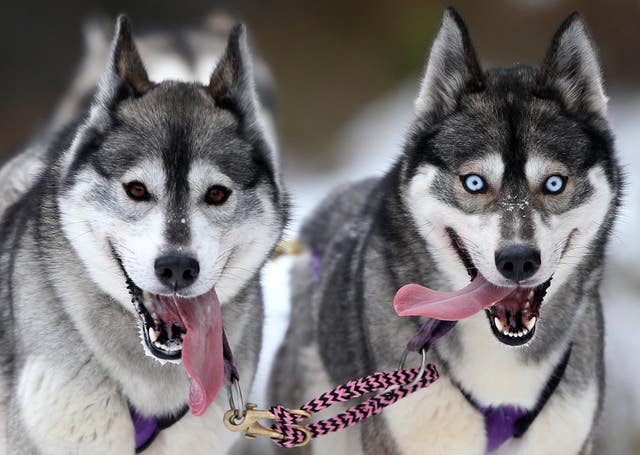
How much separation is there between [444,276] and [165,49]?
10.0 ft

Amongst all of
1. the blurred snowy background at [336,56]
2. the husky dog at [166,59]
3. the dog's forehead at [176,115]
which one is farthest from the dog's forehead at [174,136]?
the blurred snowy background at [336,56]

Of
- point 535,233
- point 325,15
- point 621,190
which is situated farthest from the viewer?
point 325,15

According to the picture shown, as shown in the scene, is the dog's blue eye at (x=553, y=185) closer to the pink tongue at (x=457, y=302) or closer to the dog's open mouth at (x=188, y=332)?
the pink tongue at (x=457, y=302)

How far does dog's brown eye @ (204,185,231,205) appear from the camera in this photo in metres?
1.93

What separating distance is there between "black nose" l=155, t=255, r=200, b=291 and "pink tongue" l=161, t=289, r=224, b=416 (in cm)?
12

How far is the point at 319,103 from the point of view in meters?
6.52

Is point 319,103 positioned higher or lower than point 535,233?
lower

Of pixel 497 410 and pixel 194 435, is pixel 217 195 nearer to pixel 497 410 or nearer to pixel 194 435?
pixel 194 435

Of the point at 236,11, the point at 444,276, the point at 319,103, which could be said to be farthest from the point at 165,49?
the point at 444,276

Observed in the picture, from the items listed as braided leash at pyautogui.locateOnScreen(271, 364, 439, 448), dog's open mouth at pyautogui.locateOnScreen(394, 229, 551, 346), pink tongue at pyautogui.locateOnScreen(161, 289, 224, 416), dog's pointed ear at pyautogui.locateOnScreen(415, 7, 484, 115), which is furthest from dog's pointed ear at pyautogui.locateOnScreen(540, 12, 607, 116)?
pink tongue at pyautogui.locateOnScreen(161, 289, 224, 416)

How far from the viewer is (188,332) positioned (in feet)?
6.23

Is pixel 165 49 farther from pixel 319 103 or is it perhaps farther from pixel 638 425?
pixel 638 425

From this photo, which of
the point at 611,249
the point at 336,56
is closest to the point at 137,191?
the point at 611,249

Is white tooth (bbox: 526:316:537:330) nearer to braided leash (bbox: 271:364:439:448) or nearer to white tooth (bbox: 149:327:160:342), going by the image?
braided leash (bbox: 271:364:439:448)
